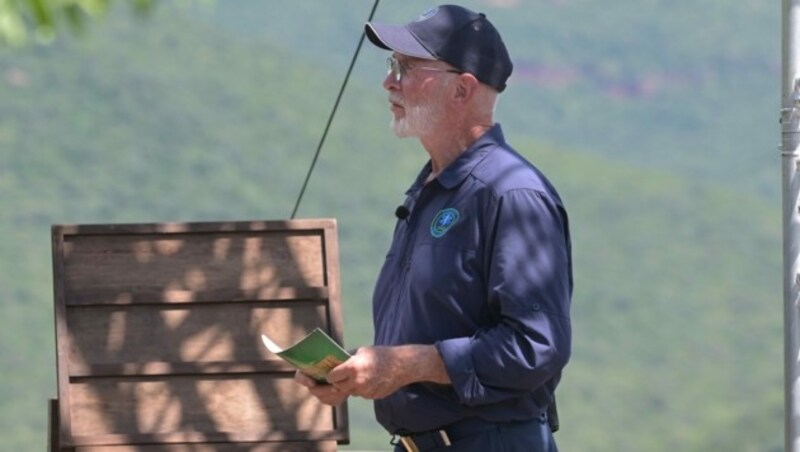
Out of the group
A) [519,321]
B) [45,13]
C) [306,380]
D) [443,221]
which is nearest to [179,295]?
[306,380]

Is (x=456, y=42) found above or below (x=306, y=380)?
above

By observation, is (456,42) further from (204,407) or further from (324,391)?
(204,407)

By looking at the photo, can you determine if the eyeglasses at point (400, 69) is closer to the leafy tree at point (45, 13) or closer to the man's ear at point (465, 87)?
the man's ear at point (465, 87)

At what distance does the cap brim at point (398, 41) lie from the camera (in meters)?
3.64

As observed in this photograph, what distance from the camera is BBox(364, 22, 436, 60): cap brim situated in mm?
3643

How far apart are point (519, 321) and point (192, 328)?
1.48 metres

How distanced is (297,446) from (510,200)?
1.33 meters

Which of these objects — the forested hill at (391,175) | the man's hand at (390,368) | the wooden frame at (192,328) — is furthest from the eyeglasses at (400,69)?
the forested hill at (391,175)

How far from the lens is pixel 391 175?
34.9m

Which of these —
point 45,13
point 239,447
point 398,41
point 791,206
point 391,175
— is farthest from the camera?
point 391,175

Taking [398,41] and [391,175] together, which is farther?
[391,175]

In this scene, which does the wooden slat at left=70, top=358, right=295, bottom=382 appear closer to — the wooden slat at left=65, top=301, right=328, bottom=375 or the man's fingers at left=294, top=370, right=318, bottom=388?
the wooden slat at left=65, top=301, right=328, bottom=375

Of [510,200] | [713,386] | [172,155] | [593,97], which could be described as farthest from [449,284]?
[593,97]

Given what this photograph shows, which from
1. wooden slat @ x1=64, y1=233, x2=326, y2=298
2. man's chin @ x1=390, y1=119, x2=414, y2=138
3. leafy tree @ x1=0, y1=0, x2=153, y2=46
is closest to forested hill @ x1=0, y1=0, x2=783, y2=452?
wooden slat @ x1=64, y1=233, x2=326, y2=298
